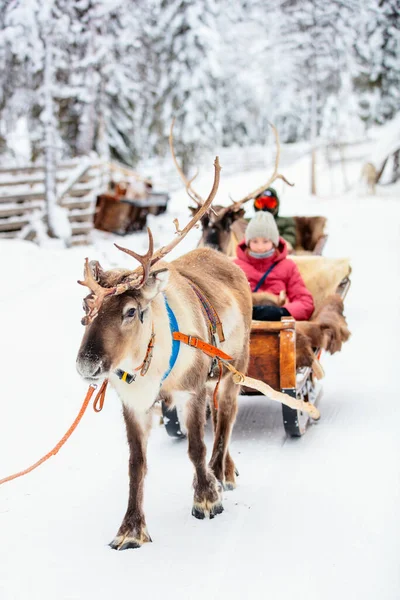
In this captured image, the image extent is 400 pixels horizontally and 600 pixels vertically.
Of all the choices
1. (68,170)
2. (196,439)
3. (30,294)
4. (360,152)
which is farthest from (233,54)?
(196,439)

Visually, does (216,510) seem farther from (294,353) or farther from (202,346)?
(294,353)

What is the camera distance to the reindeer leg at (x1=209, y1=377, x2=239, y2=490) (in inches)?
178

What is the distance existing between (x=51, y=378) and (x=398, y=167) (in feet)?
71.2

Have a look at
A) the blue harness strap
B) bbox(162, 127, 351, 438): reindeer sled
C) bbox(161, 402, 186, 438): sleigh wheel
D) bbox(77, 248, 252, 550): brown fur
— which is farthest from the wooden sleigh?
the blue harness strap

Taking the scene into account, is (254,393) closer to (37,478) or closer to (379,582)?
(37,478)

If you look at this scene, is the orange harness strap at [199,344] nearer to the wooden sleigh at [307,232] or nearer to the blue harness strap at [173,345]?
the blue harness strap at [173,345]

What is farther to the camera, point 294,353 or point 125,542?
point 294,353

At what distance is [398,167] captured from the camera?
1030 inches

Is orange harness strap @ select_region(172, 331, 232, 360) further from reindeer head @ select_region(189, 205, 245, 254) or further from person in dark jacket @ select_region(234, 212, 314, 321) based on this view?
reindeer head @ select_region(189, 205, 245, 254)

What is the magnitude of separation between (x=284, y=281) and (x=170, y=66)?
77.8ft

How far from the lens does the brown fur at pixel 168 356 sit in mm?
3344

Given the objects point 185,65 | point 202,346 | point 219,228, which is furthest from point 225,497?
point 185,65

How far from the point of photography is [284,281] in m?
6.25

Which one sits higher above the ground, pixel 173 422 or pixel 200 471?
pixel 200 471
